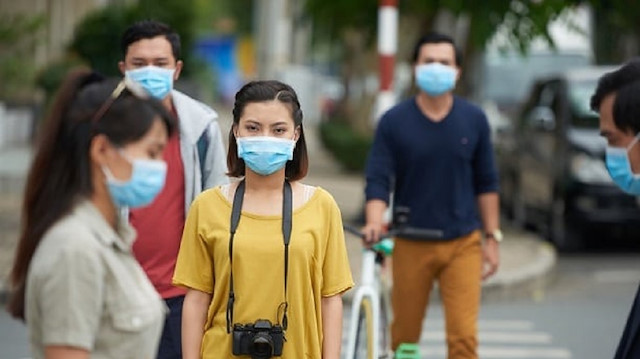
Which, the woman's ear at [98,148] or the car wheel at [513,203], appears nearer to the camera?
the woman's ear at [98,148]

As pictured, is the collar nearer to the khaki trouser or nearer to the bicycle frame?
the bicycle frame

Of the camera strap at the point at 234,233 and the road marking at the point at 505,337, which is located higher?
the camera strap at the point at 234,233

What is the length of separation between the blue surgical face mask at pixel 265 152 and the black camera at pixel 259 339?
0.48 meters

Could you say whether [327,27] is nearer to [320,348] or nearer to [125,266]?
[320,348]

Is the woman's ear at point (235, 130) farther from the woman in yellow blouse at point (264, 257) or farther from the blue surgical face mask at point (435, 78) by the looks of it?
the blue surgical face mask at point (435, 78)

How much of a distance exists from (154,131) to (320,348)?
141 centimetres

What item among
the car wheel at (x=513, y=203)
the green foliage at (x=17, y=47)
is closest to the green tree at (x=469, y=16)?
the car wheel at (x=513, y=203)

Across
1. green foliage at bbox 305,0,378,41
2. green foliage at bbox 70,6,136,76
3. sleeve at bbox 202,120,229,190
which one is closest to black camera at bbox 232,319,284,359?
sleeve at bbox 202,120,229,190

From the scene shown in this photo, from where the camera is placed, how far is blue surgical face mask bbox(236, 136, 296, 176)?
493cm

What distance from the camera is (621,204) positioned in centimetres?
1509

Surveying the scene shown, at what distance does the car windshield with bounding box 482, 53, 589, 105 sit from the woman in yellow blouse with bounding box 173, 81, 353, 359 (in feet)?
57.4

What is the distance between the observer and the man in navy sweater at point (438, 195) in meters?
7.41

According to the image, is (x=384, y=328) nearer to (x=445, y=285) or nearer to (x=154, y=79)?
(x=445, y=285)

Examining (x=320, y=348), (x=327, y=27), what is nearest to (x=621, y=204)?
(x=327, y=27)
